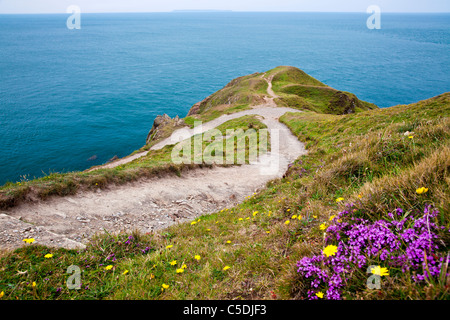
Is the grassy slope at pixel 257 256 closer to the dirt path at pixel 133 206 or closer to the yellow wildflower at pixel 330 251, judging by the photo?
the yellow wildflower at pixel 330 251

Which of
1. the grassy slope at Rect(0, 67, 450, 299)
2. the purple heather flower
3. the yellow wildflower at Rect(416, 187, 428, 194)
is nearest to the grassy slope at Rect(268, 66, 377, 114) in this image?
the grassy slope at Rect(0, 67, 450, 299)

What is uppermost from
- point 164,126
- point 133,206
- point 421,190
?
point 421,190

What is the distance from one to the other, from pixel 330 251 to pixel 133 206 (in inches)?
423

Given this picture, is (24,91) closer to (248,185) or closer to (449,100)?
(248,185)

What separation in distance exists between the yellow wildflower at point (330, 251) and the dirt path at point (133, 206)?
19.0 feet

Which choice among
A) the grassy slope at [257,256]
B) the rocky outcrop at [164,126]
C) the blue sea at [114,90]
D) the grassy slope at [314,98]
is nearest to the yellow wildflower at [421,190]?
the grassy slope at [257,256]

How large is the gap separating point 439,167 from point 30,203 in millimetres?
13470

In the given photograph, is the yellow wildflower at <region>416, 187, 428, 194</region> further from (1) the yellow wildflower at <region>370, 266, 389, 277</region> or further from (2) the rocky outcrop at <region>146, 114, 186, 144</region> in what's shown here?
(2) the rocky outcrop at <region>146, 114, 186, 144</region>

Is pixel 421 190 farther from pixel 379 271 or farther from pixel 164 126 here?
pixel 164 126

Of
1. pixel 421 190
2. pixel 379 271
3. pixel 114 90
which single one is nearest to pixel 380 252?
pixel 379 271

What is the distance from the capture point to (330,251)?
324cm

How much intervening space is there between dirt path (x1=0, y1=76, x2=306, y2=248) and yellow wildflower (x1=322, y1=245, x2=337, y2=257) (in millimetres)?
5778

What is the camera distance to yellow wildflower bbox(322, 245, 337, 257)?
3170 mm

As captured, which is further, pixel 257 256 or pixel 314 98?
pixel 314 98
